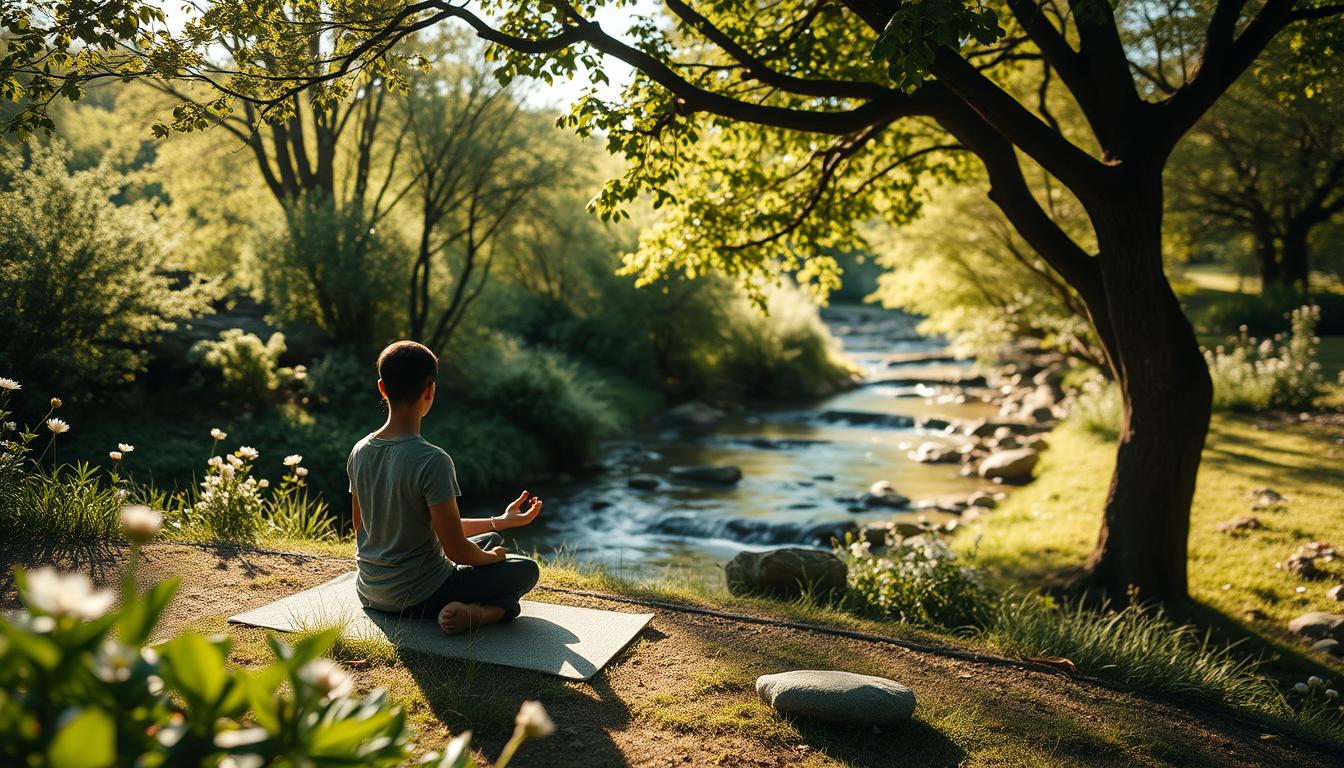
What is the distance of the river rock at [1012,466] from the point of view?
14.8 meters

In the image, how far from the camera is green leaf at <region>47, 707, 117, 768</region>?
4.04 feet

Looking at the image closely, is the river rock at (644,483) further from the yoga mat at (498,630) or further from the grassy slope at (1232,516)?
the yoga mat at (498,630)

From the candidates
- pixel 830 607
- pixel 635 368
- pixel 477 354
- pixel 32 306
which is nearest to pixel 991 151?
pixel 830 607

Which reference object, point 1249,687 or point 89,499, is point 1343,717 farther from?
point 89,499

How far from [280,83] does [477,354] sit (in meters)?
11.9

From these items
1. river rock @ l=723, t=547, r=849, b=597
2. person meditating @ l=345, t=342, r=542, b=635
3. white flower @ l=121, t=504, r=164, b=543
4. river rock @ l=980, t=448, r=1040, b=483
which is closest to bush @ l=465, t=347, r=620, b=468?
river rock @ l=980, t=448, r=1040, b=483

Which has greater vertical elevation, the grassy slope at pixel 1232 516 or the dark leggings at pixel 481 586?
the dark leggings at pixel 481 586

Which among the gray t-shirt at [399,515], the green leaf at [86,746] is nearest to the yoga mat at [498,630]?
the gray t-shirt at [399,515]

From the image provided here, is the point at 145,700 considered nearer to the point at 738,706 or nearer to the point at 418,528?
the point at 418,528

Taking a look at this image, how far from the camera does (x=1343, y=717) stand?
5535 mm

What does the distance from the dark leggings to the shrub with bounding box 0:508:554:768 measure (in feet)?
9.24

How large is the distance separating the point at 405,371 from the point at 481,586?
1220 mm

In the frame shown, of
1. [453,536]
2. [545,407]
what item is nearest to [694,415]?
[545,407]

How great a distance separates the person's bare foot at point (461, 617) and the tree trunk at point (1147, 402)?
524 cm
